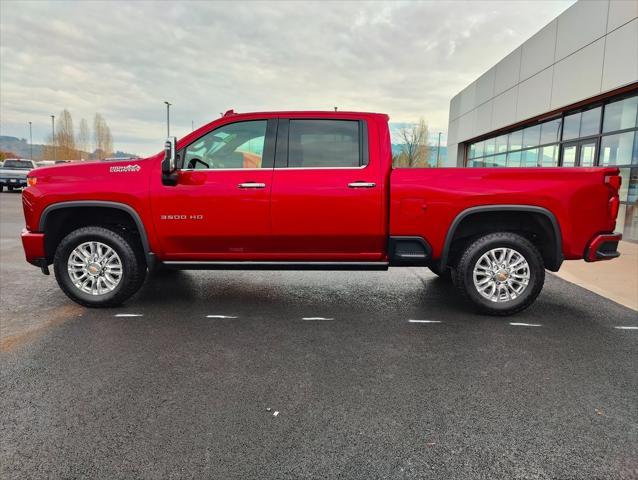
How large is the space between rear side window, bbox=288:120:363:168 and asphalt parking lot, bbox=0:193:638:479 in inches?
62.4

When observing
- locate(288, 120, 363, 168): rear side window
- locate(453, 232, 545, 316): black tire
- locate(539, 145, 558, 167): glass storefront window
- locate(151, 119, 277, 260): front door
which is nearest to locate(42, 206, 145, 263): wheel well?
locate(151, 119, 277, 260): front door

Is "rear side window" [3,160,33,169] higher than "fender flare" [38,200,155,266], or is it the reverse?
"rear side window" [3,160,33,169]

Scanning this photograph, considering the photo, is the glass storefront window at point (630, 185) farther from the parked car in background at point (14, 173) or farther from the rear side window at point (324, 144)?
the parked car in background at point (14, 173)

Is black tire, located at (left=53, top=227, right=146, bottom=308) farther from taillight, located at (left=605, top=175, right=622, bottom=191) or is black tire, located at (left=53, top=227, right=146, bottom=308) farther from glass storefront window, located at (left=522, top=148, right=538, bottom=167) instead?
glass storefront window, located at (left=522, top=148, right=538, bottom=167)

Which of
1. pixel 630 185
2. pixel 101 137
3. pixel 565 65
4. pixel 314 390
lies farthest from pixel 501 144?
pixel 101 137

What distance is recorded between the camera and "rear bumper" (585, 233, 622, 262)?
14.8ft

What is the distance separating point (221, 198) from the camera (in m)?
4.59

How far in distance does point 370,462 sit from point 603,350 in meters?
2.68

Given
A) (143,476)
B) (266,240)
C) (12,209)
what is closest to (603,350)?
(266,240)

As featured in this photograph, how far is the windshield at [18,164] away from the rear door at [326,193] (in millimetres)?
25848

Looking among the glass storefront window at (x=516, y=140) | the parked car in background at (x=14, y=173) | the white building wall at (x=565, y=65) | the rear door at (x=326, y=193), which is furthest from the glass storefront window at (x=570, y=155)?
the parked car in background at (x=14, y=173)

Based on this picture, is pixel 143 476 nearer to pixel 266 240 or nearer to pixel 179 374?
pixel 179 374

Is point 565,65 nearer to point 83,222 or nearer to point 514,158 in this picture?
point 514,158

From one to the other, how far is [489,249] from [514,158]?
1450 centimetres
